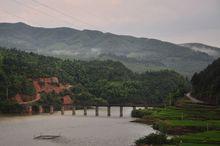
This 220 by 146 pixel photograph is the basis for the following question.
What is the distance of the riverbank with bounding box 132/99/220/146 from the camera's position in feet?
251

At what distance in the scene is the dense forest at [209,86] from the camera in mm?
145125

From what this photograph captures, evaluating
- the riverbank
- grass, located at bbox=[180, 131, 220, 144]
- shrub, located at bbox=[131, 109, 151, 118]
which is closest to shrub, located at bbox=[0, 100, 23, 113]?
shrub, located at bbox=[131, 109, 151, 118]

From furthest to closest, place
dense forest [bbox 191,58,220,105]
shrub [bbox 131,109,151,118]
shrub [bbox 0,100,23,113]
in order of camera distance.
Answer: shrub [bbox 0,100,23,113] < shrub [bbox 131,109,151,118] < dense forest [bbox 191,58,220,105]

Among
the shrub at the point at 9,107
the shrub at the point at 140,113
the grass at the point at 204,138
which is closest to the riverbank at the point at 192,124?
the grass at the point at 204,138

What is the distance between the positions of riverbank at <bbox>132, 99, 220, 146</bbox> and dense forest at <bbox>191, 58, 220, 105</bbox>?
34.8 ft

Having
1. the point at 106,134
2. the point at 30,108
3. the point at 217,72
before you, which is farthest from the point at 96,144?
the point at 30,108

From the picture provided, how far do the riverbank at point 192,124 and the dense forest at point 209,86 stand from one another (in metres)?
10.6

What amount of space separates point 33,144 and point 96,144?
10982 millimetres

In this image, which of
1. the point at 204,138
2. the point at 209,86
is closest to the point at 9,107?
the point at 209,86

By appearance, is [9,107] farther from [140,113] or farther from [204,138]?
[204,138]

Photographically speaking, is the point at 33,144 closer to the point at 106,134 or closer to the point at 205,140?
the point at 106,134

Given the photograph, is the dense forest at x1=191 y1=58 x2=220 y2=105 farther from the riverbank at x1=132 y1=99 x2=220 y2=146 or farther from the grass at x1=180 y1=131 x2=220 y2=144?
the grass at x1=180 y1=131 x2=220 y2=144

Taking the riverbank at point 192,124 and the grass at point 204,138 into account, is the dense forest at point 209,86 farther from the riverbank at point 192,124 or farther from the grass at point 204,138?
the grass at point 204,138

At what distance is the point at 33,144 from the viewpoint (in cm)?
8219
